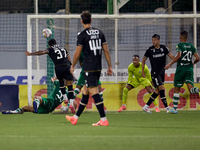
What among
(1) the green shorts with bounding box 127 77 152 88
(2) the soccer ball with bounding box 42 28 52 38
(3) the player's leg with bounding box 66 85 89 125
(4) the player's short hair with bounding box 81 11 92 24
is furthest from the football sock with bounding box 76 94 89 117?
(1) the green shorts with bounding box 127 77 152 88

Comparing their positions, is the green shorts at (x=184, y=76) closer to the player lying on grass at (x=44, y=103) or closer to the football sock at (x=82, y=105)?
the player lying on grass at (x=44, y=103)

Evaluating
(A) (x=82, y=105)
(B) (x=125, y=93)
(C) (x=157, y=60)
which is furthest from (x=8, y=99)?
(A) (x=82, y=105)

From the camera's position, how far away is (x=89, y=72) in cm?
733

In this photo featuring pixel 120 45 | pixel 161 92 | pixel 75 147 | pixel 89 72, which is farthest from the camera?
pixel 120 45

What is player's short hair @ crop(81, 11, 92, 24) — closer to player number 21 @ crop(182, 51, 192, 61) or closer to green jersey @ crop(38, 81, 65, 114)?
green jersey @ crop(38, 81, 65, 114)

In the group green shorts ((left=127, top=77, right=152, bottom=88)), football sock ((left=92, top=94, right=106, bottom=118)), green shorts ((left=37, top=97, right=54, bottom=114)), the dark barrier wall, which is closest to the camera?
football sock ((left=92, top=94, right=106, bottom=118))

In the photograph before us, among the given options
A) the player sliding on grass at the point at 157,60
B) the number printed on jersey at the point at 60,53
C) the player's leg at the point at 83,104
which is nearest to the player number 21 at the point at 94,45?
the player's leg at the point at 83,104

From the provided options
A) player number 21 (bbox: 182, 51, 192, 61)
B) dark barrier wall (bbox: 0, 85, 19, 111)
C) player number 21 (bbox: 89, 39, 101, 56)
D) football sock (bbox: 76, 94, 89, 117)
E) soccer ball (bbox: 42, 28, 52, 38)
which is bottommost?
dark barrier wall (bbox: 0, 85, 19, 111)

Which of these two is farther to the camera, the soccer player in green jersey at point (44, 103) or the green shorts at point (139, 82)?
the green shorts at point (139, 82)

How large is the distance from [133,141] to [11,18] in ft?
51.8

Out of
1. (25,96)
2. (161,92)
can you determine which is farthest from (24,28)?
(161,92)

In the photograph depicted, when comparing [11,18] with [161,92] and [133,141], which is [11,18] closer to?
[161,92]

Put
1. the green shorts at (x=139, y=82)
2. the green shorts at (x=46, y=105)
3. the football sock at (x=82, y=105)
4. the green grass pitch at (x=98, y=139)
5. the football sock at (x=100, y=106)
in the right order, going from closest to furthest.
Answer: the green grass pitch at (x=98, y=139), the football sock at (x=100, y=106), the football sock at (x=82, y=105), the green shorts at (x=46, y=105), the green shorts at (x=139, y=82)

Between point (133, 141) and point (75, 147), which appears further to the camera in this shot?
point (133, 141)
